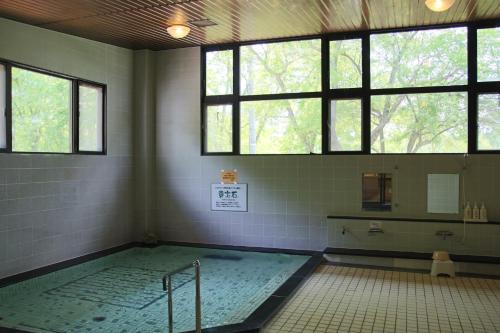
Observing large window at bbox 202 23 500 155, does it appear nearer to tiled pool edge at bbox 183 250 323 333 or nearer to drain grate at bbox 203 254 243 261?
drain grate at bbox 203 254 243 261

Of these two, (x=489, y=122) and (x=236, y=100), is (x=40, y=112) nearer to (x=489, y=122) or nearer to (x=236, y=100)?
(x=236, y=100)

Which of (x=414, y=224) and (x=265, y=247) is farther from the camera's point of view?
(x=265, y=247)

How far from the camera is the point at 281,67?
6.38 metres

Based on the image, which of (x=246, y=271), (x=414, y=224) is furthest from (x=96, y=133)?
(x=414, y=224)

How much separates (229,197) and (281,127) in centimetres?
127

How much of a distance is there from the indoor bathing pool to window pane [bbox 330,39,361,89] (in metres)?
2.42

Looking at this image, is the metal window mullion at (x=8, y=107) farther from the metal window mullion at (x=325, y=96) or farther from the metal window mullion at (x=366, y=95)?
the metal window mullion at (x=366, y=95)

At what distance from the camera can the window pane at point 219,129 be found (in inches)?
262

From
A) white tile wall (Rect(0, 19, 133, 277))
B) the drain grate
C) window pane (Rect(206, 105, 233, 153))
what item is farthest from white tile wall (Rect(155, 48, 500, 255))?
white tile wall (Rect(0, 19, 133, 277))

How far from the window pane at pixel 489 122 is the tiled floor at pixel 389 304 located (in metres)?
1.67

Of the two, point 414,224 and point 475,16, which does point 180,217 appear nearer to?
point 414,224

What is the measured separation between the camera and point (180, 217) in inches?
271

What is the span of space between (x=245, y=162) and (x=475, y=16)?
3.45 m

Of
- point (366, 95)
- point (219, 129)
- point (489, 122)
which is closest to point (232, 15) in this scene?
point (219, 129)
